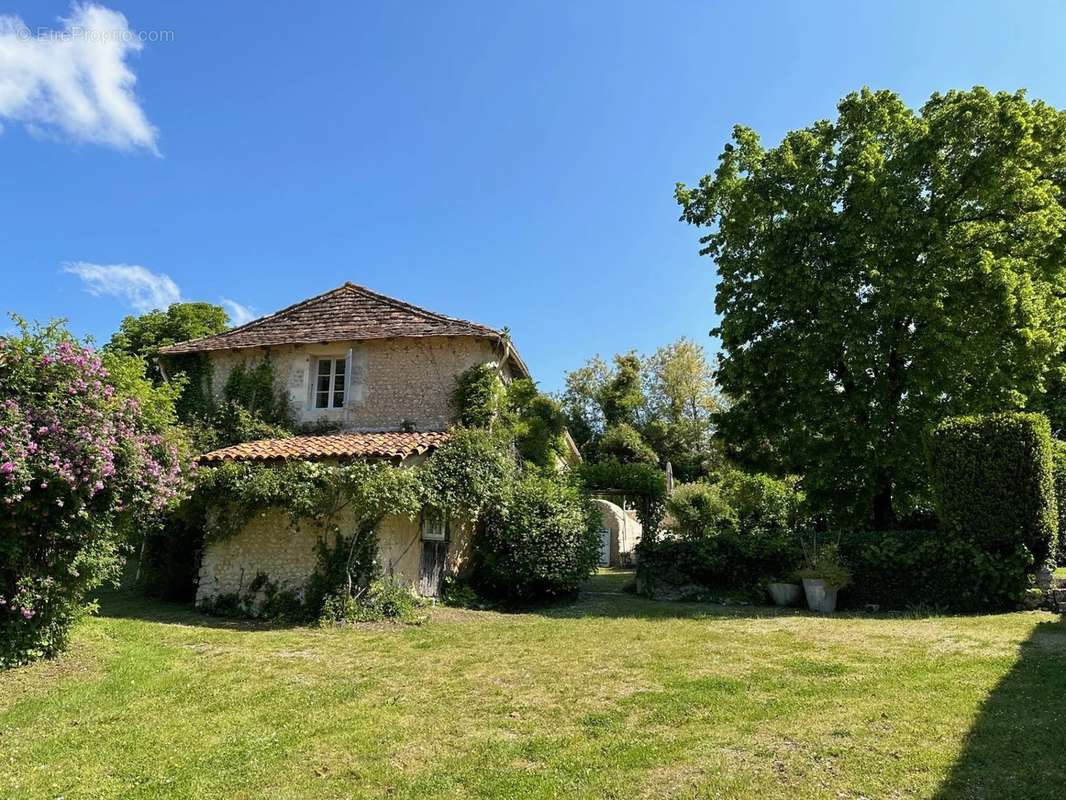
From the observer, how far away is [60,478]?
7102mm

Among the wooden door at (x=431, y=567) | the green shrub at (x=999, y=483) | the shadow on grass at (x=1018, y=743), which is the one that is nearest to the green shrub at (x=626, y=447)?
the wooden door at (x=431, y=567)

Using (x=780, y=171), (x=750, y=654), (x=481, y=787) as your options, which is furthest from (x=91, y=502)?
(x=780, y=171)

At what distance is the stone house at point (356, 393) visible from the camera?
1254 cm

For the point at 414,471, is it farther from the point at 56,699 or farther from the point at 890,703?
the point at 890,703

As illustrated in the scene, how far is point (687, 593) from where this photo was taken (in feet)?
47.2

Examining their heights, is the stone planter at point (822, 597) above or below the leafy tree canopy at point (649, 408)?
below

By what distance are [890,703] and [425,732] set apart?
13.8ft

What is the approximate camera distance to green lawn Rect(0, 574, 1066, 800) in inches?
181

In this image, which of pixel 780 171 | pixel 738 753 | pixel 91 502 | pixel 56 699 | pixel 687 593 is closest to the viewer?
pixel 738 753

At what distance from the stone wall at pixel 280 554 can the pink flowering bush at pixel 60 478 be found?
13.3ft

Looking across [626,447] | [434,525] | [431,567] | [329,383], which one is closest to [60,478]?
A: [434,525]

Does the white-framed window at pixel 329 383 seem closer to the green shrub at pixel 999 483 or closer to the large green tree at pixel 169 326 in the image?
the green shrub at pixel 999 483

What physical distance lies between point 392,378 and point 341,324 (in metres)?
2.11

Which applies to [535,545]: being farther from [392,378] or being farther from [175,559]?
[175,559]
